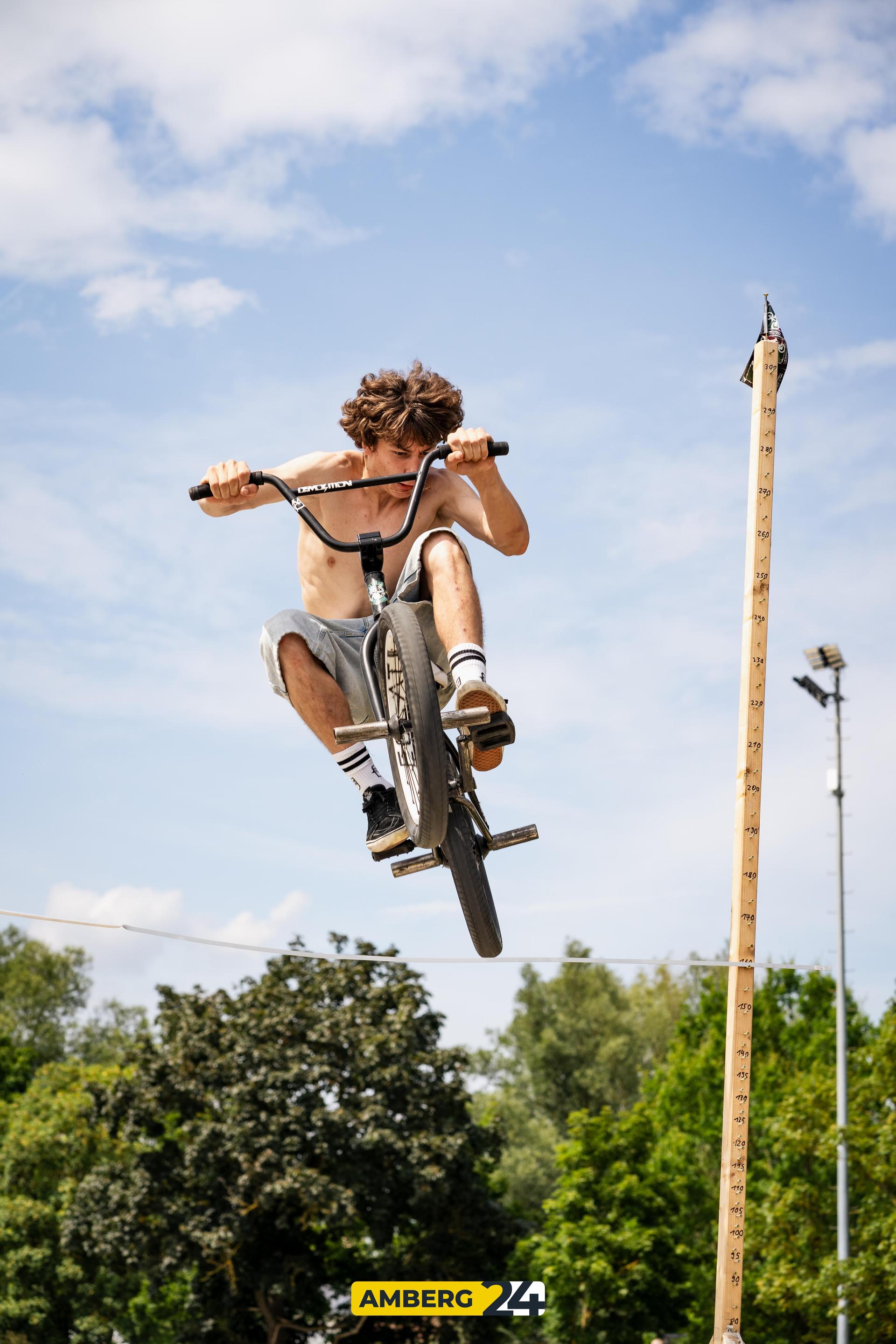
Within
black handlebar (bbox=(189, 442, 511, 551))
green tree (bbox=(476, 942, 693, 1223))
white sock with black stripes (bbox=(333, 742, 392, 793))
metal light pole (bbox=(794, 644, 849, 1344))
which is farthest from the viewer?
green tree (bbox=(476, 942, 693, 1223))

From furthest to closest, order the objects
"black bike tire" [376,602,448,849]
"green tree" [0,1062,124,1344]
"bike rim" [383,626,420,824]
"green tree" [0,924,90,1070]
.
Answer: "green tree" [0,924,90,1070]
"green tree" [0,1062,124,1344]
"bike rim" [383,626,420,824]
"black bike tire" [376,602,448,849]

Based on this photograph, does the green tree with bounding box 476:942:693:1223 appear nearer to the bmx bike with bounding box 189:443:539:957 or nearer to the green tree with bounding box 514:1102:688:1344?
the green tree with bounding box 514:1102:688:1344

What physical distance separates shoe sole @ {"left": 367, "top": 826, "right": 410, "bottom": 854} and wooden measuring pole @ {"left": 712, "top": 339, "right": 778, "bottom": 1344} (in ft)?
5.18

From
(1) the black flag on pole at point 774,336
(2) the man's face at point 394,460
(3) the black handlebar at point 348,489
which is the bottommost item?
(3) the black handlebar at point 348,489

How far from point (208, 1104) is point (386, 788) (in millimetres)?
21478

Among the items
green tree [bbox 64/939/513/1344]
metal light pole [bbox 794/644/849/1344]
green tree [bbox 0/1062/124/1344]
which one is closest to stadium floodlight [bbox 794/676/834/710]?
metal light pole [bbox 794/644/849/1344]

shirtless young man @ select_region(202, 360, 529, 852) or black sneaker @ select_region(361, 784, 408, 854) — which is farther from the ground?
shirtless young man @ select_region(202, 360, 529, 852)

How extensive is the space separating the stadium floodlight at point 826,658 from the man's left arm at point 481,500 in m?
19.1

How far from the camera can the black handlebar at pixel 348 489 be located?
4.95 meters

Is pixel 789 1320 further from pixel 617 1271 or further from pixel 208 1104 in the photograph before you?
pixel 208 1104

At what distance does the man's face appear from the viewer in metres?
5.48

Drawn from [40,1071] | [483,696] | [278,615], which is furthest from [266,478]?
[40,1071]

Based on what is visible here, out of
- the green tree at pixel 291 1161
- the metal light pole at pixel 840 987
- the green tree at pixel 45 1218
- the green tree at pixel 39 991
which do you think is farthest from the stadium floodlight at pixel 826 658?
the green tree at pixel 39 991

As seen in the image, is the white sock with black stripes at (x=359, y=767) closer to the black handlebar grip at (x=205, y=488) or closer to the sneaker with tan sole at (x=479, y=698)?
the sneaker with tan sole at (x=479, y=698)
